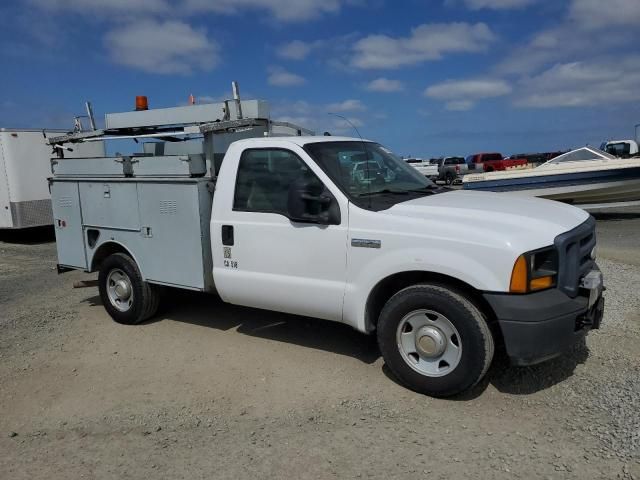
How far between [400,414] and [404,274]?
1049 mm

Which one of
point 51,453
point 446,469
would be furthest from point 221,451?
point 446,469

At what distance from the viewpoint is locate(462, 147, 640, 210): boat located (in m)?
13.6

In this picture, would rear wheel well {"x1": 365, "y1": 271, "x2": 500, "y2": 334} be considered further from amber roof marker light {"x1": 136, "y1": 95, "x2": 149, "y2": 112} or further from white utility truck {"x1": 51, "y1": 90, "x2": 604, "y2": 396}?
amber roof marker light {"x1": 136, "y1": 95, "x2": 149, "y2": 112}

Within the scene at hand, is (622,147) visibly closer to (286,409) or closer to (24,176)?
(24,176)

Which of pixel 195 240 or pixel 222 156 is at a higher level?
pixel 222 156

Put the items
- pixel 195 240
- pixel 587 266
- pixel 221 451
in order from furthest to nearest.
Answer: pixel 195 240 < pixel 587 266 < pixel 221 451

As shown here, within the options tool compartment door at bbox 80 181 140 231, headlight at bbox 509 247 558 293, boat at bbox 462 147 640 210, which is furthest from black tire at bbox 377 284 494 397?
boat at bbox 462 147 640 210

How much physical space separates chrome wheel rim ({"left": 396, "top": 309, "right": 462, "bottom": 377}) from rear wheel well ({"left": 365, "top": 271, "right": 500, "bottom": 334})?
26 cm

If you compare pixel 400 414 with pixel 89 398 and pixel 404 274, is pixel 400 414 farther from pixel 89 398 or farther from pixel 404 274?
pixel 89 398

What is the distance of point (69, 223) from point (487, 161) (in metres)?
32.4

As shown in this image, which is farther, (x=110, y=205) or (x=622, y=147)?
(x=622, y=147)

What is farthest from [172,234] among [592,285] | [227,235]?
[592,285]

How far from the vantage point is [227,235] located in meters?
4.96

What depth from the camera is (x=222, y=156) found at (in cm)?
552
